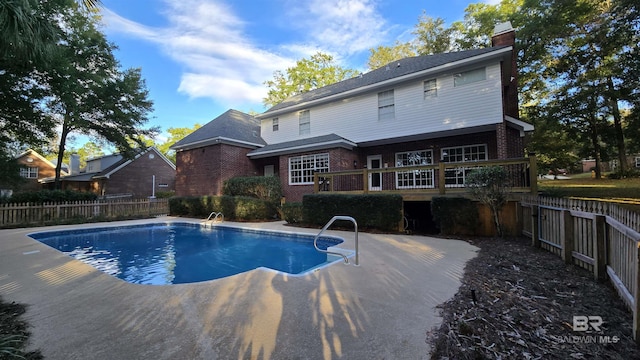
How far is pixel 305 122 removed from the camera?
16.4 meters

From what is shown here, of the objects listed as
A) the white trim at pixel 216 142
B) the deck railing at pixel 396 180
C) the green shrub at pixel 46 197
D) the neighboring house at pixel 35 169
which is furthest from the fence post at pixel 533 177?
the neighboring house at pixel 35 169

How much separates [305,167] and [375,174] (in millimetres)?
3850

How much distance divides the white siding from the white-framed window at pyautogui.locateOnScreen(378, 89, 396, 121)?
199mm

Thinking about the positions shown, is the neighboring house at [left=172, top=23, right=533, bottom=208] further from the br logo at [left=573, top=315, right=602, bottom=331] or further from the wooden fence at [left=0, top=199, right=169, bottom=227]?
the br logo at [left=573, top=315, right=602, bottom=331]

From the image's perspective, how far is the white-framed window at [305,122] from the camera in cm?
1619

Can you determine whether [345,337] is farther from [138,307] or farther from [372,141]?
[372,141]

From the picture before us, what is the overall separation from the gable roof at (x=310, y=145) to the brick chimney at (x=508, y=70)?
7.17 meters

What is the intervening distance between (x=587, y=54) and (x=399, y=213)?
18.3 metres

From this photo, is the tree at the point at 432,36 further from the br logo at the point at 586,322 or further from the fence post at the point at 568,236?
the br logo at the point at 586,322

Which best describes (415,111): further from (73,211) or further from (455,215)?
(73,211)

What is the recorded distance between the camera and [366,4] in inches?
583

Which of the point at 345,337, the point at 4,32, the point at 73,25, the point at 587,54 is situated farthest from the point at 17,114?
the point at 587,54

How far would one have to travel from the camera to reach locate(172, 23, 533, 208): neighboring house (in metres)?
11.2

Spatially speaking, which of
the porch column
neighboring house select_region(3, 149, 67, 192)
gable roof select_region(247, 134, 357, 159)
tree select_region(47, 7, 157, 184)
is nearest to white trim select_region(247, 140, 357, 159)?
gable roof select_region(247, 134, 357, 159)
